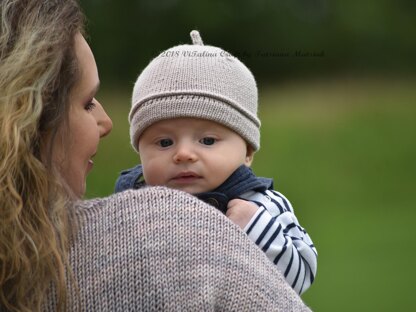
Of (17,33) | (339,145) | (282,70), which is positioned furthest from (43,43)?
(282,70)

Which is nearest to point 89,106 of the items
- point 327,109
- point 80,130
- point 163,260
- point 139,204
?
point 80,130

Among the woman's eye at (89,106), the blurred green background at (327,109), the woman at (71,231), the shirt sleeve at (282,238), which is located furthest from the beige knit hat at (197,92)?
the blurred green background at (327,109)

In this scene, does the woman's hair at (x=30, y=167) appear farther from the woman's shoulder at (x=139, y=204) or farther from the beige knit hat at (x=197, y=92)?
the beige knit hat at (x=197, y=92)

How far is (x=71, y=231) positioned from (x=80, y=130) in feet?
0.68

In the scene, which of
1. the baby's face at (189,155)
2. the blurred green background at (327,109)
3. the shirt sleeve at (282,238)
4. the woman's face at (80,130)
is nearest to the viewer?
the woman's face at (80,130)

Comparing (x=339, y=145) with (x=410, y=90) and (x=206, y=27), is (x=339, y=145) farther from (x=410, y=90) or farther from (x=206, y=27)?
(x=206, y=27)

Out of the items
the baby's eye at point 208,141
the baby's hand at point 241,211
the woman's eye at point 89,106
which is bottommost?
the woman's eye at point 89,106

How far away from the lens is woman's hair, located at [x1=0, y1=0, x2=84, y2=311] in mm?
1576

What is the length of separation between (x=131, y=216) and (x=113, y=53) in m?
10.8

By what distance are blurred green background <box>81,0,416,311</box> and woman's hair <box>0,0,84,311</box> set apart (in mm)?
5285

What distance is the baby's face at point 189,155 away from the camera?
7.30ft

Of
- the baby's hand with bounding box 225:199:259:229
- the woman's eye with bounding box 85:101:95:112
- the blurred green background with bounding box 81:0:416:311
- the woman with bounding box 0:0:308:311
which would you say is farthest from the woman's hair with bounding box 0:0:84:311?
the blurred green background with bounding box 81:0:416:311

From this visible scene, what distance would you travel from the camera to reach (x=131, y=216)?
165 cm

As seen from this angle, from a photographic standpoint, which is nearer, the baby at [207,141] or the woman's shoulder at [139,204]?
the woman's shoulder at [139,204]
